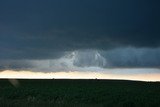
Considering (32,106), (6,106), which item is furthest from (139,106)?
(6,106)

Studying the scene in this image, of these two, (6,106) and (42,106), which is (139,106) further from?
(6,106)

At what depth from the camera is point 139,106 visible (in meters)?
23.2

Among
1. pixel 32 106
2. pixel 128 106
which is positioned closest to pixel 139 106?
pixel 128 106

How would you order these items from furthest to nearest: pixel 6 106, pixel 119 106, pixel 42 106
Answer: pixel 119 106 → pixel 42 106 → pixel 6 106

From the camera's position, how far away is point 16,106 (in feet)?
56.2

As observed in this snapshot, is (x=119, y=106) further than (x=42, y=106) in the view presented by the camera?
Yes

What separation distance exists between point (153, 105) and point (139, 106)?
3.33 ft

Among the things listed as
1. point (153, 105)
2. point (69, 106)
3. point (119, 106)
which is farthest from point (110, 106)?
point (69, 106)

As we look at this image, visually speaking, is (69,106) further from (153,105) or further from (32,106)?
(153,105)

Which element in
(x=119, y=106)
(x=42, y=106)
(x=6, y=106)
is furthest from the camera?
(x=119, y=106)

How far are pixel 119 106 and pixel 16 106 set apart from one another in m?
7.52

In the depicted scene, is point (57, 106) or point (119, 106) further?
point (119, 106)

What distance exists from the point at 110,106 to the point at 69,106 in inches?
190

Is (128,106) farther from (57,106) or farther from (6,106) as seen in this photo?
(6,106)
